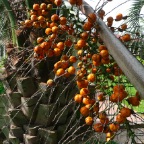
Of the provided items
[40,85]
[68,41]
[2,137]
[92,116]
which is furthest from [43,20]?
[2,137]

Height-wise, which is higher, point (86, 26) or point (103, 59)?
point (86, 26)

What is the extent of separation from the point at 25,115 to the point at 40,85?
8.5 inches

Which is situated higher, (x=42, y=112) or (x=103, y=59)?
(x=103, y=59)

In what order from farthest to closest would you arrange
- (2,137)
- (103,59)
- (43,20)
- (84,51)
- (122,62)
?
1. (2,137)
2. (43,20)
3. (84,51)
4. (103,59)
5. (122,62)

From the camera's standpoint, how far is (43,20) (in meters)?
1.22

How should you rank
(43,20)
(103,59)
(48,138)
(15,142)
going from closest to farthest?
1. (103,59)
2. (43,20)
3. (48,138)
4. (15,142)

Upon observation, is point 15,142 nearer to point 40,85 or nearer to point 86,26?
point 40,85

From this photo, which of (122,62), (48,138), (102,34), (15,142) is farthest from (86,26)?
(15,142)

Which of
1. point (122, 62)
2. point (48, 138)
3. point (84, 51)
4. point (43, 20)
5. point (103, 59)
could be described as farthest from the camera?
point (48, 138)

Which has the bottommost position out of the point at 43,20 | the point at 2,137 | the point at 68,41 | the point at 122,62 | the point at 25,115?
the point at 2,137

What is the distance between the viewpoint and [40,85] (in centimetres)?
172

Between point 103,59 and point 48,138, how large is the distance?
35.7 inches

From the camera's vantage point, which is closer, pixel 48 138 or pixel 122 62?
pixel 122 62

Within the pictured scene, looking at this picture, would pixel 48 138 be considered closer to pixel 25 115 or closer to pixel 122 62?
pixel 25 115
